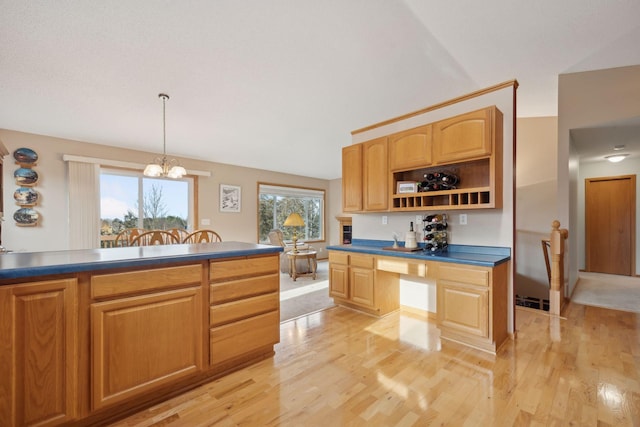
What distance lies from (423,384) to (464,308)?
0.86 metres

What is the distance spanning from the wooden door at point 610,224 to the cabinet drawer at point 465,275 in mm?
5442

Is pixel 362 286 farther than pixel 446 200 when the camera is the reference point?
Yes

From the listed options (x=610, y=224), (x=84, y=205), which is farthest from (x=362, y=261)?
(x=610, y=224)

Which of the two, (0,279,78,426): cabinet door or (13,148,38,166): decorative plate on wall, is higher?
(13,148,38,166): decorative plate on wall

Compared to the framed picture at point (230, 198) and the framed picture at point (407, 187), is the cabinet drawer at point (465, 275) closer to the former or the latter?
the framed picture at point (407, 187)

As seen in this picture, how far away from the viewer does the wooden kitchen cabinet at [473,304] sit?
2334 millimetres

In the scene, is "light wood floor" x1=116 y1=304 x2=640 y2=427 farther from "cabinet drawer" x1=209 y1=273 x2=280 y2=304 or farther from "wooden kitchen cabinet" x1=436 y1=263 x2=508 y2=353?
"cabinet drawer" x1=209 y1=273 x2=280 y2=304

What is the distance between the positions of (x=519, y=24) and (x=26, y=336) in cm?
396

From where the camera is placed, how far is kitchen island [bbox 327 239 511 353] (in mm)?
2352

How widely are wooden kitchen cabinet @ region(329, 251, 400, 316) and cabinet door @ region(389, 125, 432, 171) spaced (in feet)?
3.76

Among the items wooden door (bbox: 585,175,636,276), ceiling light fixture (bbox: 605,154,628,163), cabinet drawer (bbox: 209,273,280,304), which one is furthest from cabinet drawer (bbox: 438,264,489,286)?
wooden door (bbox: 585,175,636,276)

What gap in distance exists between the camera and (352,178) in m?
3.82

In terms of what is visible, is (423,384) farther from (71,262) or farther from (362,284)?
(71,262)

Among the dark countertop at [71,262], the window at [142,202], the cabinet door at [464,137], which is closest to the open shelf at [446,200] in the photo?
the cabinet door at [464,137]
